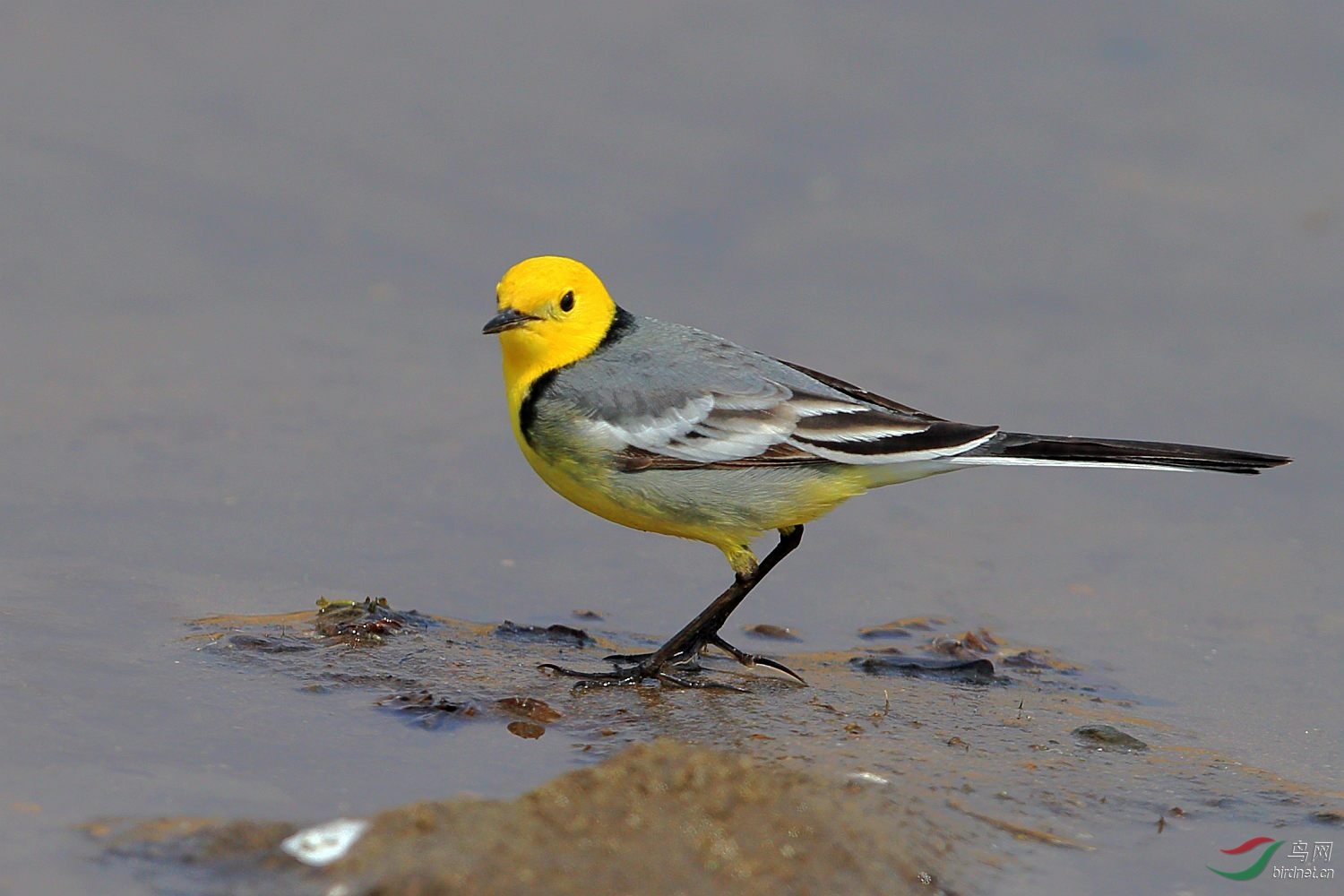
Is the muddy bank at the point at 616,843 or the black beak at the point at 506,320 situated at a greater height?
the black beak at the point at 506,320

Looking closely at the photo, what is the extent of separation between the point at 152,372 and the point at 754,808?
557cm

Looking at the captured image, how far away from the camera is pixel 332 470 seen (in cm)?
868

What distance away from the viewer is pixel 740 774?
5051mm

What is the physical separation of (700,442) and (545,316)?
0.88m

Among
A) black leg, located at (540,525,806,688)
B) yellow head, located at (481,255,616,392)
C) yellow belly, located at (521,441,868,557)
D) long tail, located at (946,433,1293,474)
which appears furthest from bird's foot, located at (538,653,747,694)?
long tail, located at (946,433,1293,474)

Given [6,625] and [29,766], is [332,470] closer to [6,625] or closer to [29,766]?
[6,625]

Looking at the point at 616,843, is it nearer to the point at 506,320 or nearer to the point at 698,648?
the point at 698,648

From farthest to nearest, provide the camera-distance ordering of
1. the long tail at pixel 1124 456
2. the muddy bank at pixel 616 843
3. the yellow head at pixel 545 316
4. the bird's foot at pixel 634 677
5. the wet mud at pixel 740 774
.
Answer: the yellow head at pixel 545 316
the bird's foot at pixel 634 677
the long tail at pixel 1124 456
the wet mud at pixel 740 774
the muddy bank at pixel 616 843

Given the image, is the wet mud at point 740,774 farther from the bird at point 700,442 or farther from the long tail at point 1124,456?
the long tail at point 1124,456

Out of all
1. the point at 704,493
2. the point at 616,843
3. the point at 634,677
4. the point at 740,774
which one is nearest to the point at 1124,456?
the point at 704,493

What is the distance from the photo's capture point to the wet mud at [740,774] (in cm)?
451

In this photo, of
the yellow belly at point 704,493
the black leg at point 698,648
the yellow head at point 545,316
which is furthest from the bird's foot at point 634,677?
the yellow head at point 545,316

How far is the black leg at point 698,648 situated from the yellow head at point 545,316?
48.1 inches

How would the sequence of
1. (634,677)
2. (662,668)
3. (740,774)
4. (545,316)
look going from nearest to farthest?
(740,774) < (634,677) < (662,668) < (545,316)
